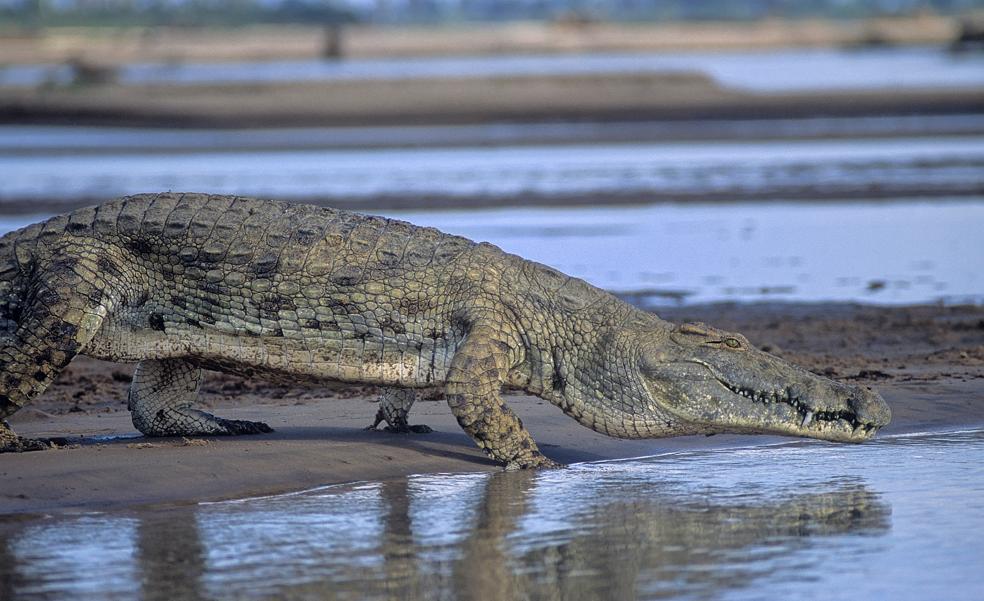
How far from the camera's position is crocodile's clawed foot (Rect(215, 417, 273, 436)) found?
745 cm

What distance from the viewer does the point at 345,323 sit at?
6.85 m

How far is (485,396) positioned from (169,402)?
69.6 inches

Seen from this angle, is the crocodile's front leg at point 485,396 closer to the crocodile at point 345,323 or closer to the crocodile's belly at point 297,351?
the crocodile at point 345,323

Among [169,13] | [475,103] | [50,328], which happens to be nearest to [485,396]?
[50,328]

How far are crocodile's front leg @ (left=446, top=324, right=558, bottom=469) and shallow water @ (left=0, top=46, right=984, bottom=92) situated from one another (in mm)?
35293

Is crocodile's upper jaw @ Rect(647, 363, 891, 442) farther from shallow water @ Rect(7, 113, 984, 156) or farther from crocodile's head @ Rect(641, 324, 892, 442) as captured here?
shallow water @ Rect(7, 113, 984, 156)

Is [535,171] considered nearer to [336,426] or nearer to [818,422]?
[336,426]

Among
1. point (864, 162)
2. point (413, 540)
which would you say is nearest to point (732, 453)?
point (413, 540)

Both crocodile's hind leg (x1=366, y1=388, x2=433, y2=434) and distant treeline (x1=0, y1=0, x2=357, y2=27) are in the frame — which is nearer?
crocodile's hind leg (x1=366, y1=388, x2=433, y2=434)

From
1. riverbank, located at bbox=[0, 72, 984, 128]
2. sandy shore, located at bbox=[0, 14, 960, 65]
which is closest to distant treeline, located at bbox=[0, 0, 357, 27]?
sandy shore, located at bbox=[0, 14, 960, 65]

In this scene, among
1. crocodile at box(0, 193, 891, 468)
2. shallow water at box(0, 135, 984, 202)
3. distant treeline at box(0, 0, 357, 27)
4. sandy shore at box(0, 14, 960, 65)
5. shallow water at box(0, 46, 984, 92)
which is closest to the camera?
crocodile at box(0, 193, 891, 468)

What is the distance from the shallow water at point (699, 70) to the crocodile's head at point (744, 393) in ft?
115

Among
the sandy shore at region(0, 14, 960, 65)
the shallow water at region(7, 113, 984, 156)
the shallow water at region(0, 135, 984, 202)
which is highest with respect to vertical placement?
the sandy shore at region(0, 14, 960, 65)

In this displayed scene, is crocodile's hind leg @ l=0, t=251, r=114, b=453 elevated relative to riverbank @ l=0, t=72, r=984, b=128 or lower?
lower
